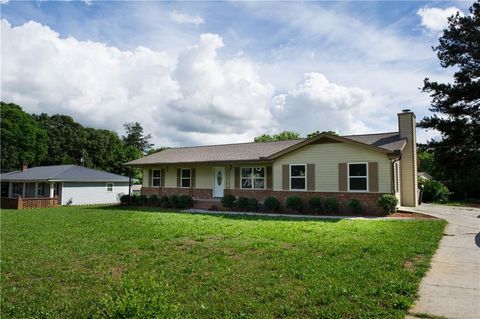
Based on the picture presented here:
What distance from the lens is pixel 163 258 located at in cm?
710

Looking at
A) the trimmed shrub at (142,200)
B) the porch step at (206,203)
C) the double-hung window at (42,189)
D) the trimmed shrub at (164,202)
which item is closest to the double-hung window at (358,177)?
the porch step at (206,203)

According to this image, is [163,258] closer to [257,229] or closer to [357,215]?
[257,229]

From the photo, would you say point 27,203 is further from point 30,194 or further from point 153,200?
point 153,200

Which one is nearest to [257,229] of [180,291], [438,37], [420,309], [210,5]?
[180,291]

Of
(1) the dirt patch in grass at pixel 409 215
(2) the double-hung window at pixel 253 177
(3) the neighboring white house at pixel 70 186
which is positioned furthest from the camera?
(3) the neighboring white house at pixel 70 186

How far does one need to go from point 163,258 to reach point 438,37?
2435cm

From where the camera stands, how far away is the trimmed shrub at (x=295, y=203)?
1595 centimetres

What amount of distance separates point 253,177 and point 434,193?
524 inches

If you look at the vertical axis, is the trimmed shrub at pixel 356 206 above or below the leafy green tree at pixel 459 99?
below

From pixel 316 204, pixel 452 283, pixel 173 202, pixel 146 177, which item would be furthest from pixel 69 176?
pixel 452 283

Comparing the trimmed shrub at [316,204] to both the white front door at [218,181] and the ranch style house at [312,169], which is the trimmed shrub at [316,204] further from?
the white front door at [218,181]

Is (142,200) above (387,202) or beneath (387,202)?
beneath

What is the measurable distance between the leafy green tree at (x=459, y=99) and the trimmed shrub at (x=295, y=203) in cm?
1234

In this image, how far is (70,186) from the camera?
27094 millimetres
